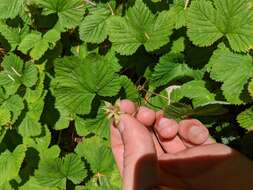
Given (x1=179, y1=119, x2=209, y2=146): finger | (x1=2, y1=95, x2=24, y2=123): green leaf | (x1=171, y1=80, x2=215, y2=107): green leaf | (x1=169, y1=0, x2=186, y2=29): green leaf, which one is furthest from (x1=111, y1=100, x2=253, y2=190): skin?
(x1=2, y1=95, x2=24, y2=123): green leaf

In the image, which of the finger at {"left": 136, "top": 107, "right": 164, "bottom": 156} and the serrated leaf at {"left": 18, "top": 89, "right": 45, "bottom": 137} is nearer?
the finger at {"left": 136, "top": 107, "right": 164, "bottom": 156}

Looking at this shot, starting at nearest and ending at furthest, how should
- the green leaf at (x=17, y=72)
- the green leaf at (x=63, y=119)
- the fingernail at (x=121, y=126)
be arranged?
the fingernail at (x=121, y=126) → the green leaf at (x=17, y=72) → the green leaf at (x=63, y=119)

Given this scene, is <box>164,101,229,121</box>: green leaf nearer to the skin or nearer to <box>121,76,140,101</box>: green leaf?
the skin

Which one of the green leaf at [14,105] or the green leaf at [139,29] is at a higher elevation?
the green leaf at [139,29]

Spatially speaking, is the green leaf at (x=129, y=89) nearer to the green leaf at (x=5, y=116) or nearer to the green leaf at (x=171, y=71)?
the green leaf at (x=171, y=71)

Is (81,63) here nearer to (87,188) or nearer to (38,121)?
(38,121)

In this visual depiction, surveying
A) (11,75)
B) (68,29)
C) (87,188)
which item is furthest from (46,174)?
(68,29)

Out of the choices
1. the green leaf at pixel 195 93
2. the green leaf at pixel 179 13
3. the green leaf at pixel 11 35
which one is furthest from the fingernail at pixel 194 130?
the green leaf at pixel 11 35
